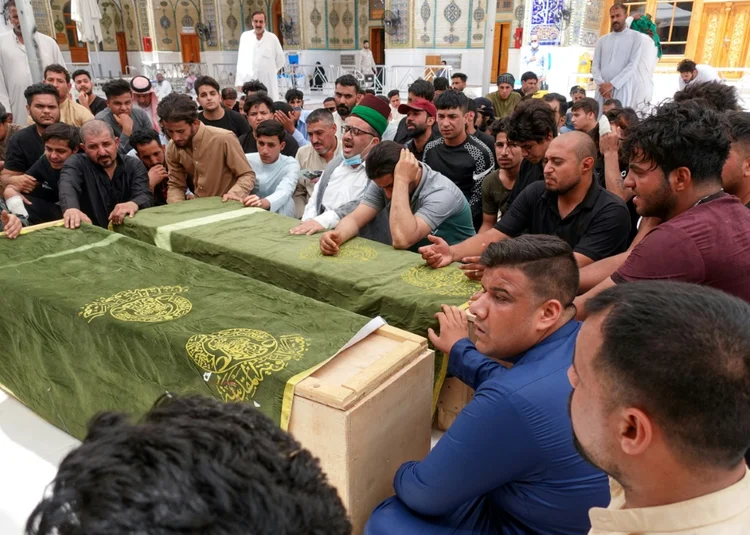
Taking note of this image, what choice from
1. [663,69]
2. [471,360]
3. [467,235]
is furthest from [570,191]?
[663,69]

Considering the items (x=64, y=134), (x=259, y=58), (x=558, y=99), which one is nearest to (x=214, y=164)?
(x=64, y=134)

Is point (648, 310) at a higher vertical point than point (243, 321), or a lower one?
higher

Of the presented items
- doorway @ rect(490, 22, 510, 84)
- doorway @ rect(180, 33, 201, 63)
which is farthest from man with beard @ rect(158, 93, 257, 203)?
doorway @ rect(180, 33, 201, 63)

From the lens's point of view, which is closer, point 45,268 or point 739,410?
point 739,410

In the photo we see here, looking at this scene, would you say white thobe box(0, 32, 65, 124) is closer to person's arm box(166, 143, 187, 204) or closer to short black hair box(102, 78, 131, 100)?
short black hair box(102, 78, 131, 100)

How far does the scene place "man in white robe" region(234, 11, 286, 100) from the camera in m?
8.31

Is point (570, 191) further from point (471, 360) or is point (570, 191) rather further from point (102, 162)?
point (102, 162)

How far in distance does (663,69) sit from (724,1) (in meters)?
2.06

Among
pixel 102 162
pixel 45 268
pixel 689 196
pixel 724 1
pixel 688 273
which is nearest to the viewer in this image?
pixel 688 273

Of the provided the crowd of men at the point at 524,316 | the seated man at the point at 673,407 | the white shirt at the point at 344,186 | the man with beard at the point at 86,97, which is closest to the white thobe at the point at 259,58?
the man with beard at the point at 86,97

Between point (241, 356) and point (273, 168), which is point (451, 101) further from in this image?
point (241, 356)

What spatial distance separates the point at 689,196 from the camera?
65.4 inches

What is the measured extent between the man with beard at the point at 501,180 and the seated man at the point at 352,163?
67 cm

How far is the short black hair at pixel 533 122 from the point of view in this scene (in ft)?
9.17
